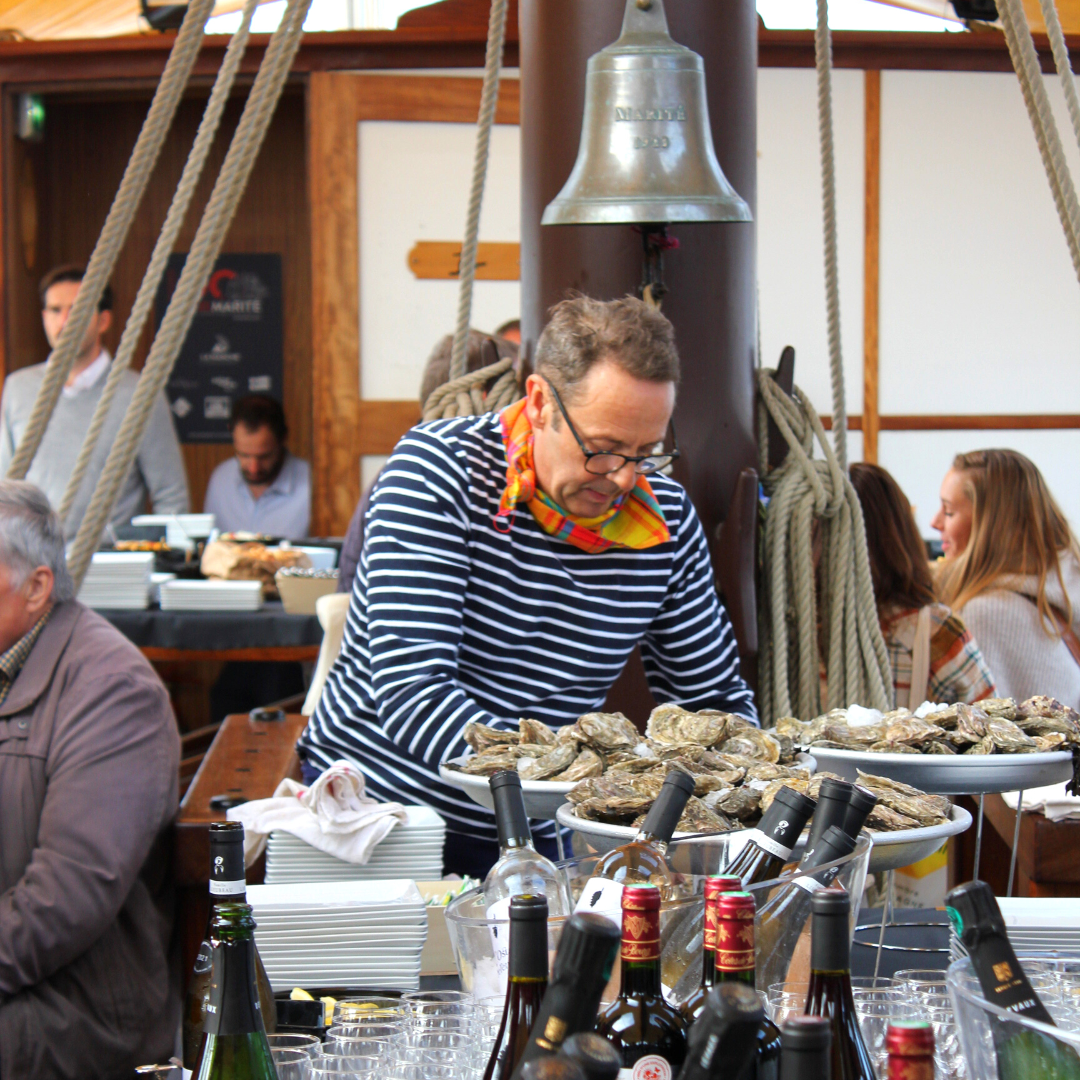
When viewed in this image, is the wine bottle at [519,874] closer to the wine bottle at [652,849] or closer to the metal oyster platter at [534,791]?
the wine bottle at [652,849]

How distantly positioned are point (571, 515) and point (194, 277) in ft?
2.19

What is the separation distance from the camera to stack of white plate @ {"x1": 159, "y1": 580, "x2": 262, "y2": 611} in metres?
4.18

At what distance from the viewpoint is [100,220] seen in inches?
291

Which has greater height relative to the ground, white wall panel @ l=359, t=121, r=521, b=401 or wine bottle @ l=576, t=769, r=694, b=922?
white wall panel @ l=359, t=121, r=521, b=401

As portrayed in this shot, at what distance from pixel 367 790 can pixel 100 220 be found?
611 centimetres

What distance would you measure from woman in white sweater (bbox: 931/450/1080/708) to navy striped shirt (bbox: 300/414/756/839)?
1238 mm

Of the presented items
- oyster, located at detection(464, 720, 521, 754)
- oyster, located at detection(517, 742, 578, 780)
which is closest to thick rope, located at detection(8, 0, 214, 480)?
oyster, located at detection(464, 720, 521, 754)

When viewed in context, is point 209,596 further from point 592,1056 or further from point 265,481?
point 592,1056

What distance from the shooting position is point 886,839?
1.07 metres

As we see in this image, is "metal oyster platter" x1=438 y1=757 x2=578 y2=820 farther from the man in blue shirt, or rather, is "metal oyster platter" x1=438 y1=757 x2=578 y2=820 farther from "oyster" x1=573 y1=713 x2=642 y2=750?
the man in blue shirt

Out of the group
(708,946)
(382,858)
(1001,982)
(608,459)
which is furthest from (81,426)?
(1001,982)

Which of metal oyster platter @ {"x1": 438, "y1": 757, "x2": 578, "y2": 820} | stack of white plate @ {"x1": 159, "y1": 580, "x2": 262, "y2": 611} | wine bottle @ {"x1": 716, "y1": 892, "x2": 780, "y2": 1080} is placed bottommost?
stack of white plate @ {"x1": 159, "y1": 580, "x2": 262, "y2": 611}

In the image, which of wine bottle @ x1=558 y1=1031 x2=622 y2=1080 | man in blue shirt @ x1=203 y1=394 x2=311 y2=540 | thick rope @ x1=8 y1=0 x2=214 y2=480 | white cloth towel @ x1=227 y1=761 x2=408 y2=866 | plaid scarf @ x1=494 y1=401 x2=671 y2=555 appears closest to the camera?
wine bottle @ x1=558 y1=1031 x2=622 y2=1080

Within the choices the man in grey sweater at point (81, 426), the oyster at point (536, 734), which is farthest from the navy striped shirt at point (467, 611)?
the man in grey sweater at point (81, 426)
